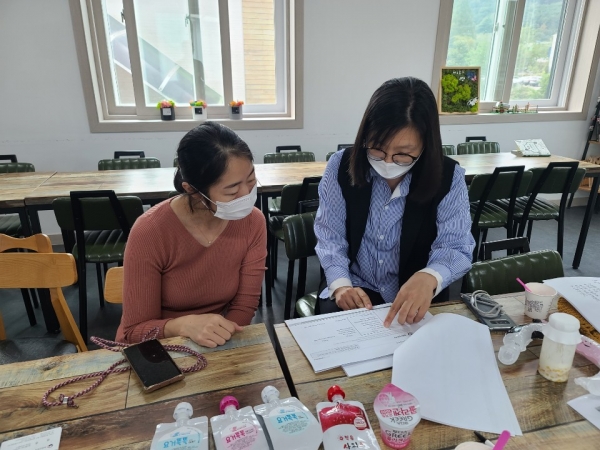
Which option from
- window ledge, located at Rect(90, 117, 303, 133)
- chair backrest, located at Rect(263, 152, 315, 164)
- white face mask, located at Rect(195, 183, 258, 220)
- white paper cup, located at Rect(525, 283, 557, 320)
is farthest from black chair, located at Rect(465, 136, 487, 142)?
white face mask, located at Rect(195, 183, 258, 220)

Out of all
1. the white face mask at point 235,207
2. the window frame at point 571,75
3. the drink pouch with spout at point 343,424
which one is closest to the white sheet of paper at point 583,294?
the drink pouch with spout at point 343,424

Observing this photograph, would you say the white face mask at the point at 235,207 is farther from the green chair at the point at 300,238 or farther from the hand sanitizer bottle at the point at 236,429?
the hand sanitizer bottle at the point at 236,429

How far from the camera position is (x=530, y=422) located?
66 centimetres

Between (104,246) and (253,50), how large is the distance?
2.38 m

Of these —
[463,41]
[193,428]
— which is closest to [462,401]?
[193,428]

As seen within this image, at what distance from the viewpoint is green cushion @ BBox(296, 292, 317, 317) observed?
57.5 inches

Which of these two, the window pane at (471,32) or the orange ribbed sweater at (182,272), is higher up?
the window pane at (471,32)

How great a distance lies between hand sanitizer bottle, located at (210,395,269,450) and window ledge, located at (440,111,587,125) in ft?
12.6

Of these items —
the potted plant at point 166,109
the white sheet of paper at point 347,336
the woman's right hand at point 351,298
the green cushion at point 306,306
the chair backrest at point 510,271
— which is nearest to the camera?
the white sheet of paper at point 347,336

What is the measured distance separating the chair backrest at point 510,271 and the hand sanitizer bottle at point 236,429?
0.81 m

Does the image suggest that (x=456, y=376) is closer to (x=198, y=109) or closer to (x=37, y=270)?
(x=37, y=270)

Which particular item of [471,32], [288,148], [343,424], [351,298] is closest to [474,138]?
[471,32]

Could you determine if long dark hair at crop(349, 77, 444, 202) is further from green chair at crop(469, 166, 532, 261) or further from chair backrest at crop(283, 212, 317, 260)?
green chair at crop(469, 166, 532, 261)

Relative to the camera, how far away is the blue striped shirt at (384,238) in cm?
119
